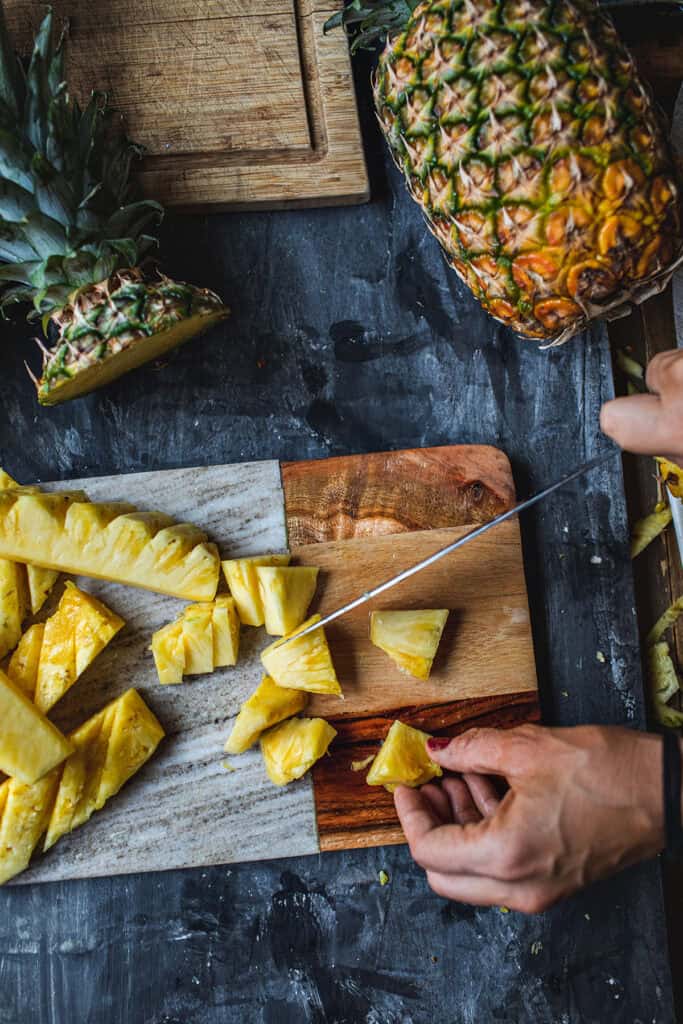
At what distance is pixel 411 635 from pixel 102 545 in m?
0.87

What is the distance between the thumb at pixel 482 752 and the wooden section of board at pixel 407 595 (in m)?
0.21

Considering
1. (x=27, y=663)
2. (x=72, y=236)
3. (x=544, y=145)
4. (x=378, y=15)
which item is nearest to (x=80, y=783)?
(x=27, y=663)

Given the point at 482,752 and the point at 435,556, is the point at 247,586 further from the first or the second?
the point at 482,752

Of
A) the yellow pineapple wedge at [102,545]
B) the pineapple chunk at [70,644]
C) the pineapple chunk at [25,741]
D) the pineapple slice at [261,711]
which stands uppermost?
the yellow pineapple wedge at [102,545]

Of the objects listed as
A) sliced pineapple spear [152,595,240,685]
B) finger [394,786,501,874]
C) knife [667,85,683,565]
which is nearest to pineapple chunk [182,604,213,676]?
sliced pineapple spear [152,595,240,685]

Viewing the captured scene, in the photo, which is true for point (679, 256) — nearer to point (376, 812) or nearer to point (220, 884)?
point (376, 812)

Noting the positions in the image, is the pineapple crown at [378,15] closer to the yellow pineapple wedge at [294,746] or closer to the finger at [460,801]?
the yellow pineapple wedge at [294,746]

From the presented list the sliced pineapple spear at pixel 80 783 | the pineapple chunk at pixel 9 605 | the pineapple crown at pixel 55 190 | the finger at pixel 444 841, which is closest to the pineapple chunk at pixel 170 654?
the sliced pineapple spear at pixel 80 783

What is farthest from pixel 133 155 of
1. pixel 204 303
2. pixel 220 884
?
pixel 220 884

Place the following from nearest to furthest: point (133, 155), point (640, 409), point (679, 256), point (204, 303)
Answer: point (640, 409) < point (679, 256) < point (204, 303) < point (133, 155)

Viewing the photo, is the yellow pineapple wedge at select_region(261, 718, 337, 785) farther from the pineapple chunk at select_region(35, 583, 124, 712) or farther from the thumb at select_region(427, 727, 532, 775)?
the pineapple chunk at select_region(35, 583, 124, 712)

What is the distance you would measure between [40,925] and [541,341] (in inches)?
87.2

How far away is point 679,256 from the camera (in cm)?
205

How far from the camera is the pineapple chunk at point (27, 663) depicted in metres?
2.33
